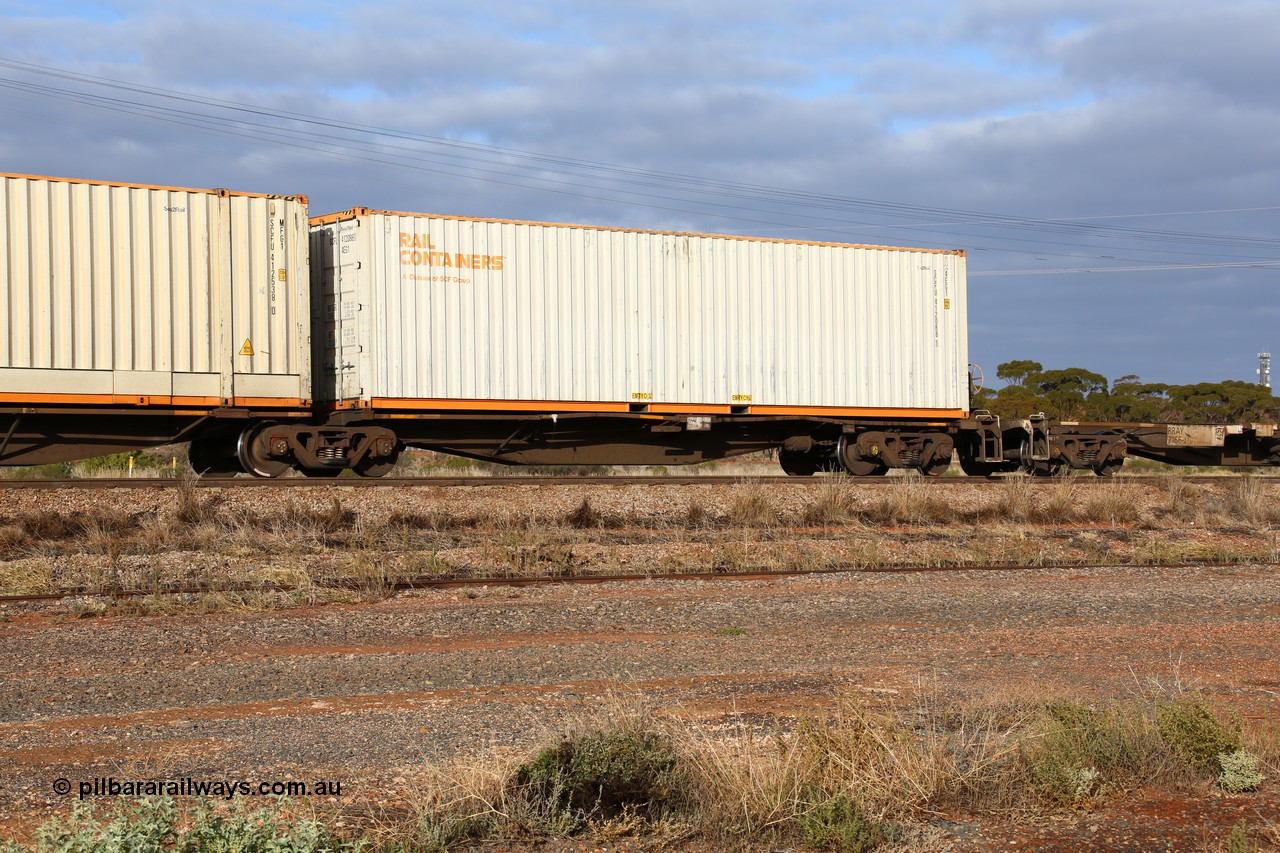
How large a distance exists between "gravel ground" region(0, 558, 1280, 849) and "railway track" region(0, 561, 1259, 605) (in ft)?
1.40

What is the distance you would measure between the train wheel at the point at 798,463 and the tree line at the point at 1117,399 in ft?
61.0

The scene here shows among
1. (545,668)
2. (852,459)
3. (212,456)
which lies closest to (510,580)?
(545,668)

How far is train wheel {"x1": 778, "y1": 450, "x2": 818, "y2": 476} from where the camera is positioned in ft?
64.5

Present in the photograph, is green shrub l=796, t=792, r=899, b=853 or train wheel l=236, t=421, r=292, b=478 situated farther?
train wheel l=236, t=421, r=292, b=478

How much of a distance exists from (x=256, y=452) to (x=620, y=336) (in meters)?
5.24

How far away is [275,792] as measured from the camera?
4422 millimetres

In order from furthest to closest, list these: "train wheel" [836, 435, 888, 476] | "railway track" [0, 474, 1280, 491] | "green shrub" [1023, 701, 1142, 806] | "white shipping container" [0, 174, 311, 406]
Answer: "train wheel" [836, 435, 888, 476] → "white shipping container" [0, 174, 311, 406] → "railway track" [0, 474, 1280, 491] → "green shrub" [1023, 701, 1142, 806]

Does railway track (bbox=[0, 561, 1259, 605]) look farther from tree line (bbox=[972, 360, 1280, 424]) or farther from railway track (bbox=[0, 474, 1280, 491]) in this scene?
tree line (bbox=[972, 360, 1280, 424])

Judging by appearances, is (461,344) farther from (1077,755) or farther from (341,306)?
(1077,755)

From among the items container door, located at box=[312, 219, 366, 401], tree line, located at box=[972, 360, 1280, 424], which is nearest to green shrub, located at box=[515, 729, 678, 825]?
container door, located at box=[312, 219, 366, 401]

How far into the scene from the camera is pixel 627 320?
1692 cm

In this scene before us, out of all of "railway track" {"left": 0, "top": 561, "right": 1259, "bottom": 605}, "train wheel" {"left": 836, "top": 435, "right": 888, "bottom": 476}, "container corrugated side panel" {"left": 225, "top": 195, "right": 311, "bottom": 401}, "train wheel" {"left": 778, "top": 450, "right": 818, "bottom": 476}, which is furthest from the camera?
"train wheel" {"left": 778, "top": 450, "right": 818, "bottom": 476}

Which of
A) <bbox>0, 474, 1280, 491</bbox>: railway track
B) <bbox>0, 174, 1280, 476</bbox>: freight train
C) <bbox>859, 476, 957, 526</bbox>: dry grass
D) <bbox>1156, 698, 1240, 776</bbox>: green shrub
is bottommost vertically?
Result: <bbox>1156, 698, 1240, 776</bbox>: green shrub

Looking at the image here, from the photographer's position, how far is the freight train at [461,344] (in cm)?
1416
